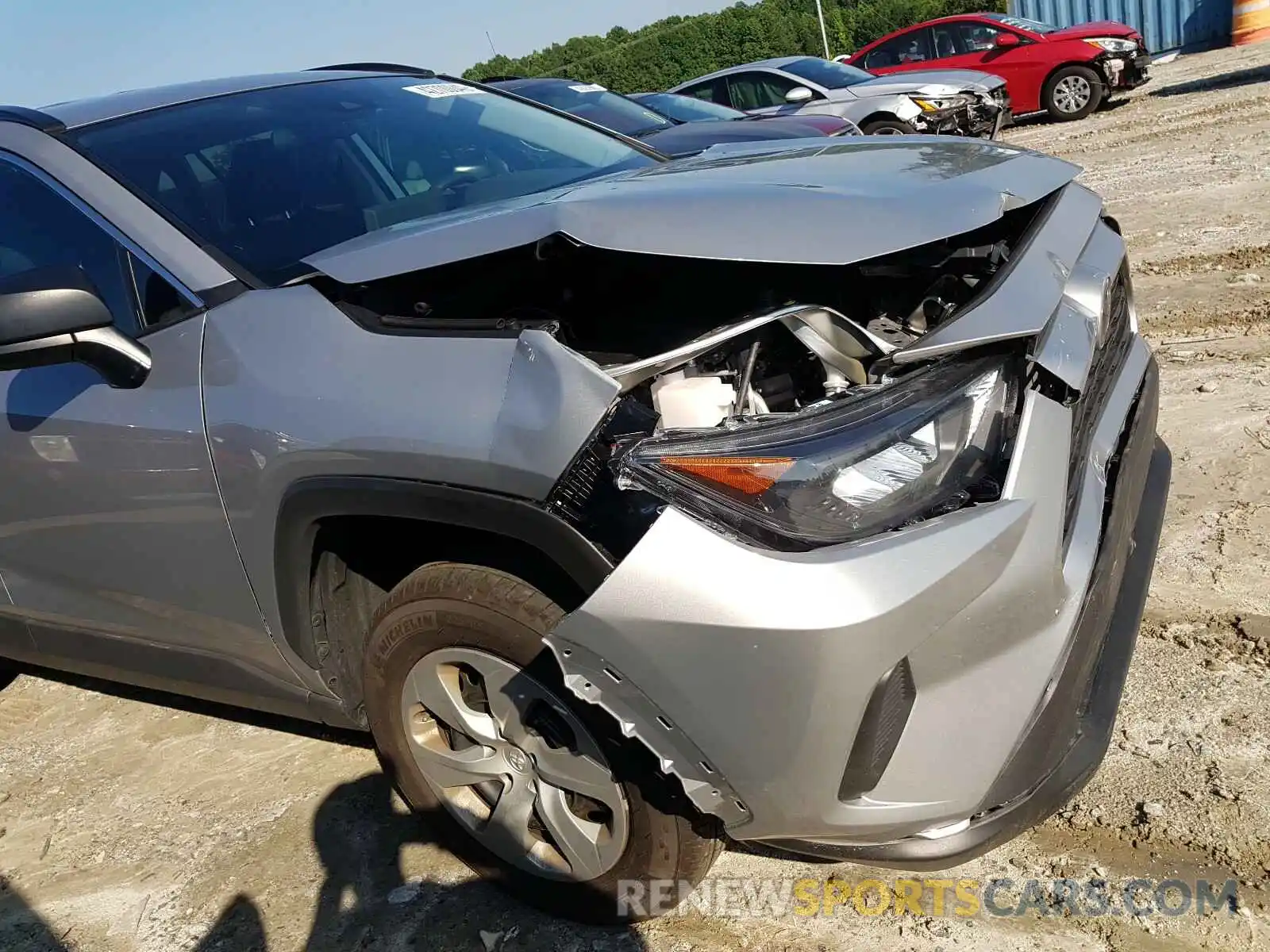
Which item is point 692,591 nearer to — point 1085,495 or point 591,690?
point 591,690

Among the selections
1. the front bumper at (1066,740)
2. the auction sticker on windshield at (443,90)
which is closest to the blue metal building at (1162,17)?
the auction sticker on windshield at (443,90)

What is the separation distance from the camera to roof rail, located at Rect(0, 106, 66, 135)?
2545 millimetres

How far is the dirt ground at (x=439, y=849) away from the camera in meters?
2.04

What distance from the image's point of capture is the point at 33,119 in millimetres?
2582

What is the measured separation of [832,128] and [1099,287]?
568 cm

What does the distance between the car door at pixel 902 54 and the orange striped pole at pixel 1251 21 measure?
6802 mm

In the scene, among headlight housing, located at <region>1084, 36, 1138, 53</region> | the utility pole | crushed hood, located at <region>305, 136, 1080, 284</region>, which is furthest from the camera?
the utility pole

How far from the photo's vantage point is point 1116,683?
6.42 ft

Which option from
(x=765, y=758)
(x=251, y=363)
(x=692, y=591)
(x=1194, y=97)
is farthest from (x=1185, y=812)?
(x=1194, y=97)

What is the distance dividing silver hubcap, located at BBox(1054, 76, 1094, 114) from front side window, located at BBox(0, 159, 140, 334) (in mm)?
13110

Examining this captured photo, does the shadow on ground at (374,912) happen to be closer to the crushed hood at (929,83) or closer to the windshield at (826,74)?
the crushed hood at (929,83)

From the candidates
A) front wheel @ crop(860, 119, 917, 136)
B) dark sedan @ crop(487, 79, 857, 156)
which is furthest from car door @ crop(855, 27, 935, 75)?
dark sedan @ crop(487, 79, 857, 156)

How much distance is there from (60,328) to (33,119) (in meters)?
0.90

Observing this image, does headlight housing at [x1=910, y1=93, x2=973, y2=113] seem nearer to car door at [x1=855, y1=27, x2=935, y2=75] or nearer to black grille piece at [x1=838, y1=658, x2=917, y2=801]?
car door at [x1=855, y1=27, x2=935, y2=75]
